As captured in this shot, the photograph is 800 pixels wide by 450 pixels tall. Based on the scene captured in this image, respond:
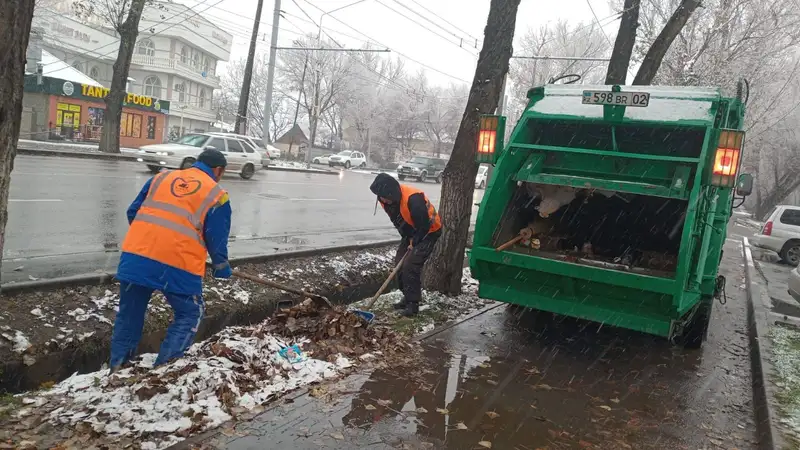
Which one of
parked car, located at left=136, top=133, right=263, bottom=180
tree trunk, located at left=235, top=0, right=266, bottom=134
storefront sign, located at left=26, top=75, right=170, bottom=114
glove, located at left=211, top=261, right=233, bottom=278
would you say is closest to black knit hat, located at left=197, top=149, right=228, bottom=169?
glove, located at left=211, top=261, right=233, bottom=278

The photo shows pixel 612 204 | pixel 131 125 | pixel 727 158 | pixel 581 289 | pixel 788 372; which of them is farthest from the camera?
pixel 131 125

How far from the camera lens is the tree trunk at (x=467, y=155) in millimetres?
6707

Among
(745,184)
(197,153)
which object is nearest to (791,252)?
(745,184)

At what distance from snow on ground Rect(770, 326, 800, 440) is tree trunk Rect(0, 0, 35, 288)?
5.34 m

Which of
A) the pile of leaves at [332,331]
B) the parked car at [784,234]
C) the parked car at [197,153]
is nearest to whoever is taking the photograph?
the pile of leaves at [332,331]

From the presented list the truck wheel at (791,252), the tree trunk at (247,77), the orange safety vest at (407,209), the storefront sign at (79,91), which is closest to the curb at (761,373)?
the orange safety vest at (407,209)

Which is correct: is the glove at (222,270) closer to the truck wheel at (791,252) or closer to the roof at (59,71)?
the truck wheel at (791,252)

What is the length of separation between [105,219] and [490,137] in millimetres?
6361

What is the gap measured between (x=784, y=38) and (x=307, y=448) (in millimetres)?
26583

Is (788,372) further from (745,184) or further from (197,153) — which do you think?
(197,153)

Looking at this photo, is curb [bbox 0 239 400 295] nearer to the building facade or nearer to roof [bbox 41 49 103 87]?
roof [bbox 41 49 103 87]

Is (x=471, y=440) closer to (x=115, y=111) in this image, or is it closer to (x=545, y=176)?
(x=545, y=176)

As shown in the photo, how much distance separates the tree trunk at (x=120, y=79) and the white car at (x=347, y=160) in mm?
20493

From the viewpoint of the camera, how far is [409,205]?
583 cm
